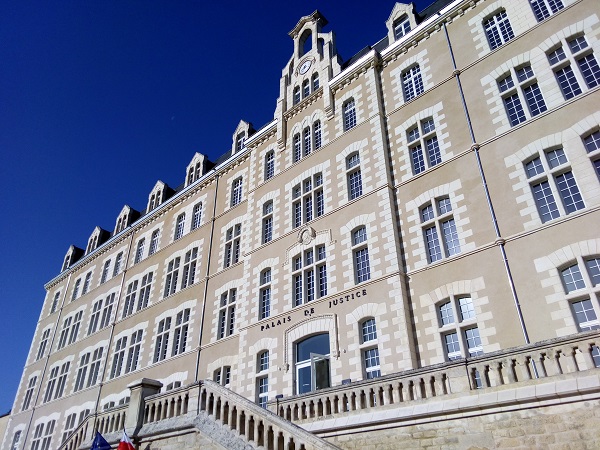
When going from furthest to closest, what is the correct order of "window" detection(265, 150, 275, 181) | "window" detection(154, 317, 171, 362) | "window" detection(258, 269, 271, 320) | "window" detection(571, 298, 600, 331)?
1. "window" detection(154, 317, 171, 362)
2. "window" detection(265, 150, 275, 181)
3. "window" detection(258, 269, 271, 320)
4. "window" detection(571, 298, 600, 331)

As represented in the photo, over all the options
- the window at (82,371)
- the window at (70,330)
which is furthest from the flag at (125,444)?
the window at (70,330)

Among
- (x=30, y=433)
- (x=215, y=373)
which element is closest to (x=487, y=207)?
(x=215, y=373)

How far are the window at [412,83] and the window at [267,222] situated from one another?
8.56 m

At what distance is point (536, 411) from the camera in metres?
10.6

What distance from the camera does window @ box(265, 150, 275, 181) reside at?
2695cm

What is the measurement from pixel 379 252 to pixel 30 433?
97.9ft

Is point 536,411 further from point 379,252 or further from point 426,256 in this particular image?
point 379,252

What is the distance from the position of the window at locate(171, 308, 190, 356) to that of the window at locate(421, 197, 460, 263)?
14.6m

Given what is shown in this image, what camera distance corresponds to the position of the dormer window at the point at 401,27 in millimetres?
23891

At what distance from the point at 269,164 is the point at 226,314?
27.7 feet

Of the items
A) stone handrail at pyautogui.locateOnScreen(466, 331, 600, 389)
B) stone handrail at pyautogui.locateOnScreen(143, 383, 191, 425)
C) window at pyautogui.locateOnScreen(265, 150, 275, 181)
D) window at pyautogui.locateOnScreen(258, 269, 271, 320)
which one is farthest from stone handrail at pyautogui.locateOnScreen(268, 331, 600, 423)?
window at pyautogui.locateOnScreen(265, 150, 275, 181)

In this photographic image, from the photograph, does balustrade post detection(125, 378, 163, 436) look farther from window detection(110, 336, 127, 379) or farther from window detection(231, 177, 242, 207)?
window detection(110, 336, 127, 379)

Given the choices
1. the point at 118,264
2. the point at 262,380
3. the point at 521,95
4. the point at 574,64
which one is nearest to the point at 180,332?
the point at 262,380

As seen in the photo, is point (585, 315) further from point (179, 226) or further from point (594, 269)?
point (179, 226)
